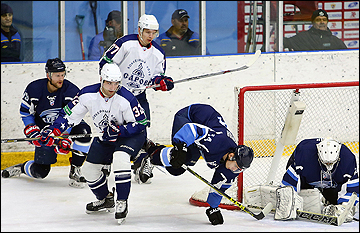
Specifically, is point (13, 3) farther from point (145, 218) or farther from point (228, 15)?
point (145, 218)

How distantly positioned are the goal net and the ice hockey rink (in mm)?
235

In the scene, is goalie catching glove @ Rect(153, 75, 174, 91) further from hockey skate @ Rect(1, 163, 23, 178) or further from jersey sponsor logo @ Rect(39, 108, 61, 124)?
hockey skate @ Rect(1, 163, 23, 178)

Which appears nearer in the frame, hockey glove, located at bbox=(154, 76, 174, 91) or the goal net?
the goal net

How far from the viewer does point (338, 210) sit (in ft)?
10.3

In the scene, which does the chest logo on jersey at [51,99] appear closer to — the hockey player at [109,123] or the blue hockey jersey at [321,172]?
the hockey player at [109,123]

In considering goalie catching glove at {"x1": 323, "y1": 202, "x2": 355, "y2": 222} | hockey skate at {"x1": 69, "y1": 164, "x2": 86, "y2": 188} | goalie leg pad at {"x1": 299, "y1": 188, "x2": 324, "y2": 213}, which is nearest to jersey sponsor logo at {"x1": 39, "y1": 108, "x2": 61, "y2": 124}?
hockey skate at {"x1": 69, "y1": 164, "x2": 86, "y2": 188}

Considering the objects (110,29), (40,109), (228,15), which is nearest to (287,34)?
(228,15)

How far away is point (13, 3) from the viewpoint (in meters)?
4.77

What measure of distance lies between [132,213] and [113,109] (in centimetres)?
66

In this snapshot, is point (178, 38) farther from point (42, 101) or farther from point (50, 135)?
point (50, 135)

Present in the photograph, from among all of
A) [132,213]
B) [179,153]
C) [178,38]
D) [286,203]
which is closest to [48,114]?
[132,213]

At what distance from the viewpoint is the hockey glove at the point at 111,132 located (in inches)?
121

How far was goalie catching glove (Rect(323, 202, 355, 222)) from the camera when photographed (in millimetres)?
3107

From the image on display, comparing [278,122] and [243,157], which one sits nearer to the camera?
[243,157]
